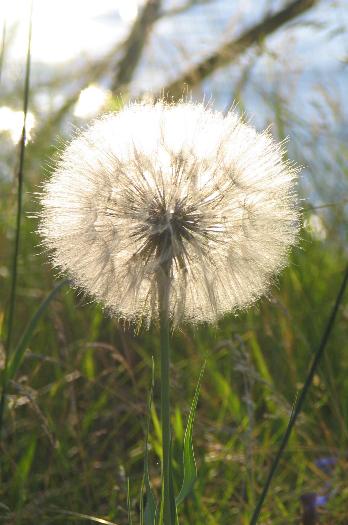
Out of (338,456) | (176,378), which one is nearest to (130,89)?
(176,378)

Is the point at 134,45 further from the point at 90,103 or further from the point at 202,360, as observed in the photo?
the point at 202,360

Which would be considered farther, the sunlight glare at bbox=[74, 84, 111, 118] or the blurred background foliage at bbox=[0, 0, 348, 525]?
the sunlight glare at bbox=[74, 84, 111, 118]

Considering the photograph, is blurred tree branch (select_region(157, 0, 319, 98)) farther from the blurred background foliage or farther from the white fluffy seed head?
the white fluffy seed head

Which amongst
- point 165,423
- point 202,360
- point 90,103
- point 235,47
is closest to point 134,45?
point 235,47

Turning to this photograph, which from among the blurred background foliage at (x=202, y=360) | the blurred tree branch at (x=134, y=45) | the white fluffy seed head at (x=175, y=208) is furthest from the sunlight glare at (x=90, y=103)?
the white fluffy seed head at (x=175, y=208)

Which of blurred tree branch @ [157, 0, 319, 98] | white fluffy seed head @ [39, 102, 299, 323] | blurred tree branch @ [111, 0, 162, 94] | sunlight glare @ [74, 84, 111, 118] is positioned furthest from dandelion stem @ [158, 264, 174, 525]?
blurred tree branch @ [111, 0, 162, 94]

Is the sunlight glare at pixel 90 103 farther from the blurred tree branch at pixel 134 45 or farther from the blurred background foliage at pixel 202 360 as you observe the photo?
the blurred tree branch at pixel 134 45
